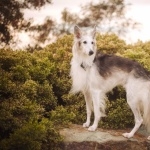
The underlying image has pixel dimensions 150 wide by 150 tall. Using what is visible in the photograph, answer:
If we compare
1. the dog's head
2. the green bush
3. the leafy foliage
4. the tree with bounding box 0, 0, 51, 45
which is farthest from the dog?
the tree with bounding box 0, 0, 51, 45

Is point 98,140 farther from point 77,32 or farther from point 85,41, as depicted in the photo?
point 77,32

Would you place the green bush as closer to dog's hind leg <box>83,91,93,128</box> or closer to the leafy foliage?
the leafy foliage

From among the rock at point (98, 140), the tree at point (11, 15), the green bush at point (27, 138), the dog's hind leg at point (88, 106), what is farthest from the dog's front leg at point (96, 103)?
the tree at point (11, 15)

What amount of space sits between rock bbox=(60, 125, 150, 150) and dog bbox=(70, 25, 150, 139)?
0.17 meters

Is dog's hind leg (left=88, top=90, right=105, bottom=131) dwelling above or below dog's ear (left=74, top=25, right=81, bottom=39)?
below

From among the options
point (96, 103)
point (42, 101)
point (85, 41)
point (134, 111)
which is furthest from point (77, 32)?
point (42, 101)

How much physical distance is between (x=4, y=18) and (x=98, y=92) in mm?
5148

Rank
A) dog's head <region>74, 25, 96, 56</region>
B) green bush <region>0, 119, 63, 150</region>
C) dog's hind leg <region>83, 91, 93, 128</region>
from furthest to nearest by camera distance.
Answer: dog's hind leg <region>83, 91, 93, 128</region> → dog's head <region>74, 25, 96, 56</region> → green bush <region>0, 119, 63, 150</region>

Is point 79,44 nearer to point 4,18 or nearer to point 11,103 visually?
point 11,103

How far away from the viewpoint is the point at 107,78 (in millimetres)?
7973

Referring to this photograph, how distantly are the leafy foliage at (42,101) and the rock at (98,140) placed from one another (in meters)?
0.22

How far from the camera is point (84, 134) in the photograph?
7.68m

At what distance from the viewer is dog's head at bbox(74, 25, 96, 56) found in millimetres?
7562

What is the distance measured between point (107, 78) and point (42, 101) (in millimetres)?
1712
